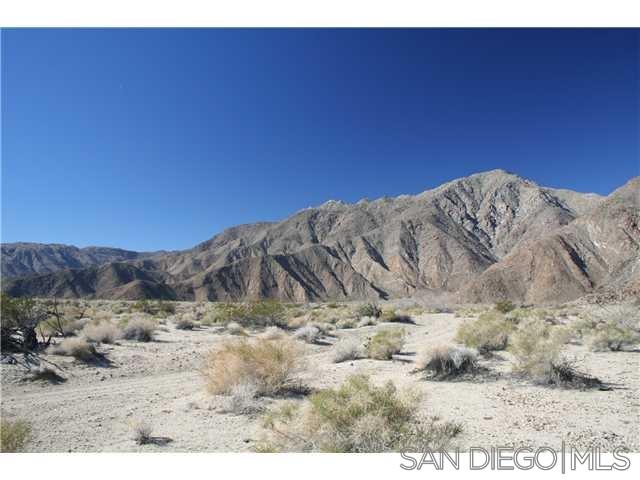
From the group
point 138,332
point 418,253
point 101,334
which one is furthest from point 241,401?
point 418,253

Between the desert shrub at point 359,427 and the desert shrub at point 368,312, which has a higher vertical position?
the desert shrub at point 359,427

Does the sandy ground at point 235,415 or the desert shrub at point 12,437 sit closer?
the desert shrub at point 12,437

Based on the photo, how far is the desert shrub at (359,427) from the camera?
5.10m

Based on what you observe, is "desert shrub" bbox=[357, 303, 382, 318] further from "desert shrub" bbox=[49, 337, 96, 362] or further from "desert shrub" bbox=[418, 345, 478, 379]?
"desert shrub" bbox=[49, 337, 96, 362]

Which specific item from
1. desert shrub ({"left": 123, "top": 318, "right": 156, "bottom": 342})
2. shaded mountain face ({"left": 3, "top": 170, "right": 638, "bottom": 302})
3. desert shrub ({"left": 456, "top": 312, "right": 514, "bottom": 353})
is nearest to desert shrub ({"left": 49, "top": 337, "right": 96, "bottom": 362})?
desert shrub ({"left": 123, "top": 318, "right": 156, "bottom": 342})

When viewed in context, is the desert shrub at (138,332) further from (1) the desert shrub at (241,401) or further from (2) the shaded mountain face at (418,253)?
(2) the shaded mountain face at (418,253)

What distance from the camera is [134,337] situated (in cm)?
1792

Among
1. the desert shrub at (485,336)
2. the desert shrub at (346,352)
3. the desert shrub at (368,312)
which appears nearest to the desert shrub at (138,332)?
the desert shrub at (346,352)

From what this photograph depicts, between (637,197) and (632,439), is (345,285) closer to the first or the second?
(637,197)

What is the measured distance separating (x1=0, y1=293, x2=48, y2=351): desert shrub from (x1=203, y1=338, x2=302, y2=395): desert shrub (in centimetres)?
642

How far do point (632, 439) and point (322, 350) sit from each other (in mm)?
11866

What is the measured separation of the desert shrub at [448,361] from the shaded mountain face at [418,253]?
4431 cm

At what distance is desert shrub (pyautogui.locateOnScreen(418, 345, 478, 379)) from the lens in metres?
10.2
